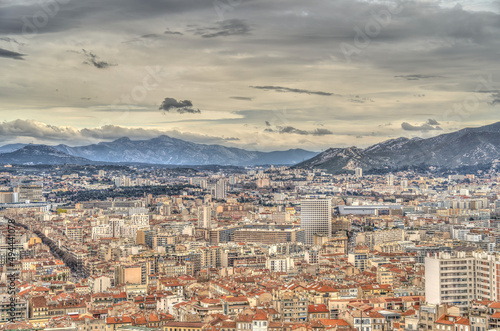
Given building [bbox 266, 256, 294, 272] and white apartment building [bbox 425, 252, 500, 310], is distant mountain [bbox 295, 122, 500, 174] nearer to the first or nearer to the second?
building [bbox 266, 256, 294, 272]

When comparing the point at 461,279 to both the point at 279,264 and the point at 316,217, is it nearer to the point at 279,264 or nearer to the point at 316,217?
the point at 279,264

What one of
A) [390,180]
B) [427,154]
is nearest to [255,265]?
[390,180]

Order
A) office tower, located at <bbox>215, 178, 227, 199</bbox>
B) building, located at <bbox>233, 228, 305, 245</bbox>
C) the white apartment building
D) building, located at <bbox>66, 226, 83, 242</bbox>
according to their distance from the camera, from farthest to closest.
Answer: office tower, located at <bbox>215, 178, 227, 199</bbox> → building, located at <bbox>66, 226, 83, 242</bbox> → building, located at <bbox>233, 228, 305, 245</bbox> → the white apartment building

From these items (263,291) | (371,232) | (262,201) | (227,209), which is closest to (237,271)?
(263,291)

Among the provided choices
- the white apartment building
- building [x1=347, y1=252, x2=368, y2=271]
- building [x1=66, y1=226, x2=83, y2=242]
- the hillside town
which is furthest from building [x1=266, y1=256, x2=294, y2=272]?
building [x1=66, y1=226, x2=83, y2=242]

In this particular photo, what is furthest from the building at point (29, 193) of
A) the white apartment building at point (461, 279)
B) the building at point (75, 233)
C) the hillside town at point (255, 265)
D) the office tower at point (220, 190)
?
the white apartment building at point (461, 279)

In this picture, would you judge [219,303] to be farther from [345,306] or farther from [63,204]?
[63,204]
